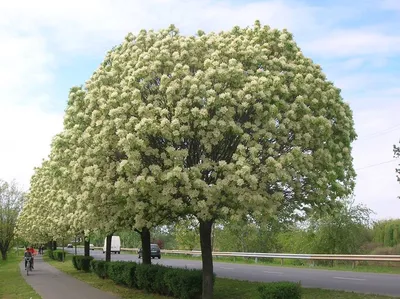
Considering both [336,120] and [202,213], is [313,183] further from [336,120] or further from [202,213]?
[202,213]

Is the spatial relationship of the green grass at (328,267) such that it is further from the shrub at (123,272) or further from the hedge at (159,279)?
the hedge at (159,279)

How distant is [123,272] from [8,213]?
4901cm

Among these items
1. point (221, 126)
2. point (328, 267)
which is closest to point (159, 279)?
point (221, 126)

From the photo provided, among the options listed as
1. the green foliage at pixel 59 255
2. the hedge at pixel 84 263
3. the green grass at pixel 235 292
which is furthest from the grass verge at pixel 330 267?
the green foliage at pixel 59 255

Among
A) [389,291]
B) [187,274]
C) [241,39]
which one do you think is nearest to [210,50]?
[241,39]

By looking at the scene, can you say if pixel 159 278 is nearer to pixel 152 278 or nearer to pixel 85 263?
pixel 152 278

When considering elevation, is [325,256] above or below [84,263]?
above

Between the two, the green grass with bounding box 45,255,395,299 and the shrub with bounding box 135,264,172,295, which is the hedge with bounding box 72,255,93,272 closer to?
the green grass with bounding box 45,255,395,299

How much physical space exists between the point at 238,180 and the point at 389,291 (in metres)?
8.30

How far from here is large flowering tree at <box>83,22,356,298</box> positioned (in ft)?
41.5

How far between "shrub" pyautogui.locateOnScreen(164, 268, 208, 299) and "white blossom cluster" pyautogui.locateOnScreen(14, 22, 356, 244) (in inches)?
89.7

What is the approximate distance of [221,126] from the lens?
12.8 m

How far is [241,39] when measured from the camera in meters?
14.7

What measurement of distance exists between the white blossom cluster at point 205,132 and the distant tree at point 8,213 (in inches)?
2079
